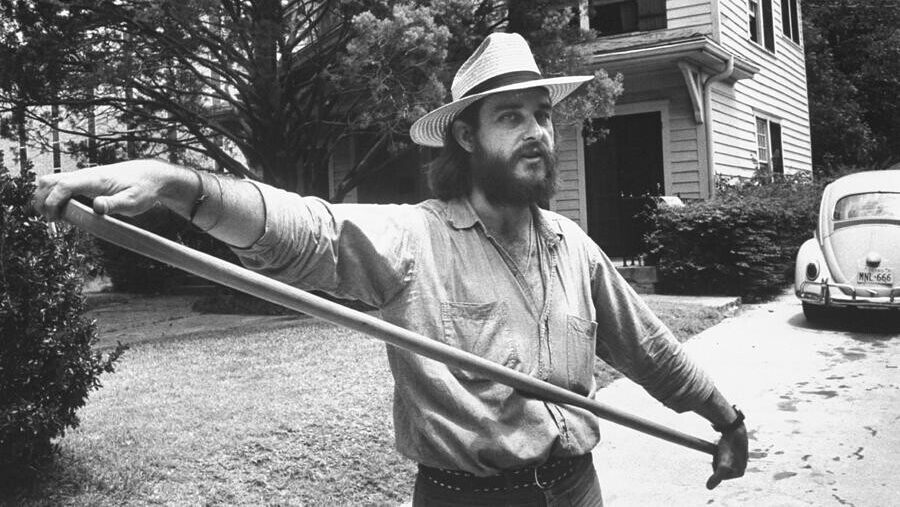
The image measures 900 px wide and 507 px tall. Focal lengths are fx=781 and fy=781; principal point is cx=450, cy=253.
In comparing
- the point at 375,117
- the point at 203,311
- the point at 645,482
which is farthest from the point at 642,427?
the point at 203,311

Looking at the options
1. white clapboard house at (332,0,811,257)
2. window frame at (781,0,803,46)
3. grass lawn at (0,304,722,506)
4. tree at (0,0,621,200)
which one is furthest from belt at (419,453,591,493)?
window frame at (781,0,803,46)

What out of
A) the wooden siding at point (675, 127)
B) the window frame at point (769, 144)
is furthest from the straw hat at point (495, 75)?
the window frame at point (769, 144)

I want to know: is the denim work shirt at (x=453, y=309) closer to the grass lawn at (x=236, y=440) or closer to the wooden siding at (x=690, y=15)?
the grass lawn at (x=236, y=440)

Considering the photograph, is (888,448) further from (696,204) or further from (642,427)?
(696,204)

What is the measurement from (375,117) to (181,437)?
5864 mm

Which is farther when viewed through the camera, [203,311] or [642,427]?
[203,311]

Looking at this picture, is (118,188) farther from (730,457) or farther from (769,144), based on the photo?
(769,144)

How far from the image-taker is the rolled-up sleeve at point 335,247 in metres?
1.77

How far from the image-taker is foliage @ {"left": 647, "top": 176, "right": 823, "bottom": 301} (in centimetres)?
1038

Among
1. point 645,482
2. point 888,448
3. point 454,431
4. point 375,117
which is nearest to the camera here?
point 454,431

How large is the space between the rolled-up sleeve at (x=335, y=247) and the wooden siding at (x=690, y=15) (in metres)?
12.8

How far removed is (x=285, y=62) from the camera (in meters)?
10.5

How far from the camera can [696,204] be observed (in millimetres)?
10914

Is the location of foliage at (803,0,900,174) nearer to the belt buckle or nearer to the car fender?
the car fender
